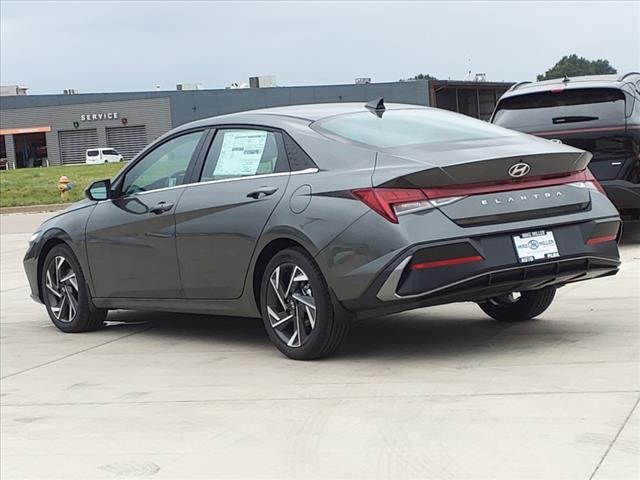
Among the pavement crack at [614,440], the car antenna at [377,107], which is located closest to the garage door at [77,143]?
the car antenna at [377,107]

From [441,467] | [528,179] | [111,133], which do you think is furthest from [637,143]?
[111,133]

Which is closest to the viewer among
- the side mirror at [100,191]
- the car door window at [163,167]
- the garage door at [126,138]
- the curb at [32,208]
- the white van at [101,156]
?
the car door window at [163,167]

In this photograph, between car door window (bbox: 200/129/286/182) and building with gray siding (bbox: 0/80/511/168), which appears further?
building with gray siding (bbox: 0/80/511/168)

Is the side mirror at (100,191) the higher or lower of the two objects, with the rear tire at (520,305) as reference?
higher

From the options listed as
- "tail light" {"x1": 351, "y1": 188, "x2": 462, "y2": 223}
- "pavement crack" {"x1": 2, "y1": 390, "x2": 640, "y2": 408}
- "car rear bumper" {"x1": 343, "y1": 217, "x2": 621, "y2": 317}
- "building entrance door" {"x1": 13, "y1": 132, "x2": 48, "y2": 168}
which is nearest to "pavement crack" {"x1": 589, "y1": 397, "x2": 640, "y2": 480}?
"pavement crack" {"x1": 2, "y1": 390, "x2": 640, "y2": 408}

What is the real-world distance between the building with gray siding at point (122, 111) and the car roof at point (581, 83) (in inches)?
2755

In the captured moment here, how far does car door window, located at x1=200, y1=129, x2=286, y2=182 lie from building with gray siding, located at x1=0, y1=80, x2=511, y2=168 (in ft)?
244

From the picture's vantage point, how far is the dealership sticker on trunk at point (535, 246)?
6.16 metres

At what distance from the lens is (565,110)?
35.8 feet

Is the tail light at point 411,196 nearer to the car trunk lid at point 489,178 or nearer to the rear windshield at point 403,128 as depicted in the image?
the car trunk lid at point 489,178

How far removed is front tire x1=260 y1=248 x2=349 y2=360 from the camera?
20.8 ft

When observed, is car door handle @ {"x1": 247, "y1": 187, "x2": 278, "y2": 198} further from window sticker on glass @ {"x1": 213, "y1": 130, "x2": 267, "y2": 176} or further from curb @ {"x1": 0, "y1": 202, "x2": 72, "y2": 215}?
curb @ {"x1": 0, "y1": 202, "x2": 72, "y2": 215}

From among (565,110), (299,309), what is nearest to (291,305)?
(299,309)

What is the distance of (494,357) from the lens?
20.7ft
